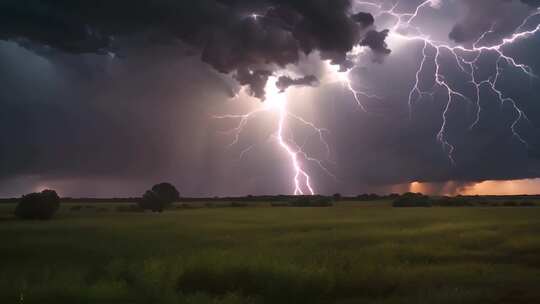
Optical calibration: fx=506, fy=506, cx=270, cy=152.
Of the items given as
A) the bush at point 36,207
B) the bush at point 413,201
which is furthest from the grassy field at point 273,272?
the bush at point 413,201

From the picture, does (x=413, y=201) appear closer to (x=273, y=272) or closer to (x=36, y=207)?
(x=36, y=207)

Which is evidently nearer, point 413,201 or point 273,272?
point 273,272

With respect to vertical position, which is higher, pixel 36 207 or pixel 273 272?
pixel 36 207

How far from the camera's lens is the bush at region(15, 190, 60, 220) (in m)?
49.7

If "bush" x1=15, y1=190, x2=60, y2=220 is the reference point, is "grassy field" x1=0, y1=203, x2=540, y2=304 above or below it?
below

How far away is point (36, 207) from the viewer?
49.7 meters

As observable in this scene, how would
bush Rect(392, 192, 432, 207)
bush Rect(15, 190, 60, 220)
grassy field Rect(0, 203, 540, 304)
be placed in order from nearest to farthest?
grassy field Rect(0, 203, 540, 304)
bush Rect(15, 190, 60, 220)
bush Rect(392, 192, 432, 207)

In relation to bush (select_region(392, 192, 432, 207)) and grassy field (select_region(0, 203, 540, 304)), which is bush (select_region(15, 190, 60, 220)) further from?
bush (select_region(392, 192, 432, 207))

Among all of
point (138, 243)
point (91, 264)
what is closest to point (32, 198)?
point (138, 243)

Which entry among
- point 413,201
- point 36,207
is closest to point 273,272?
point 36,207

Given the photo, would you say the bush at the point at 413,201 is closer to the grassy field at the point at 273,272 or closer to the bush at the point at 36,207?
the bush at the point at 36,207

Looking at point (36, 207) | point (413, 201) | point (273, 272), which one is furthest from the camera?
point (413, 201)

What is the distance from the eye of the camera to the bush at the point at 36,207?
163 ft

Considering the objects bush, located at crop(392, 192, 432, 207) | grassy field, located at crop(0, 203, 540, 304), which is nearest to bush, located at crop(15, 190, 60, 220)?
grassy field, located at crop(0, 203, 540, 304)
